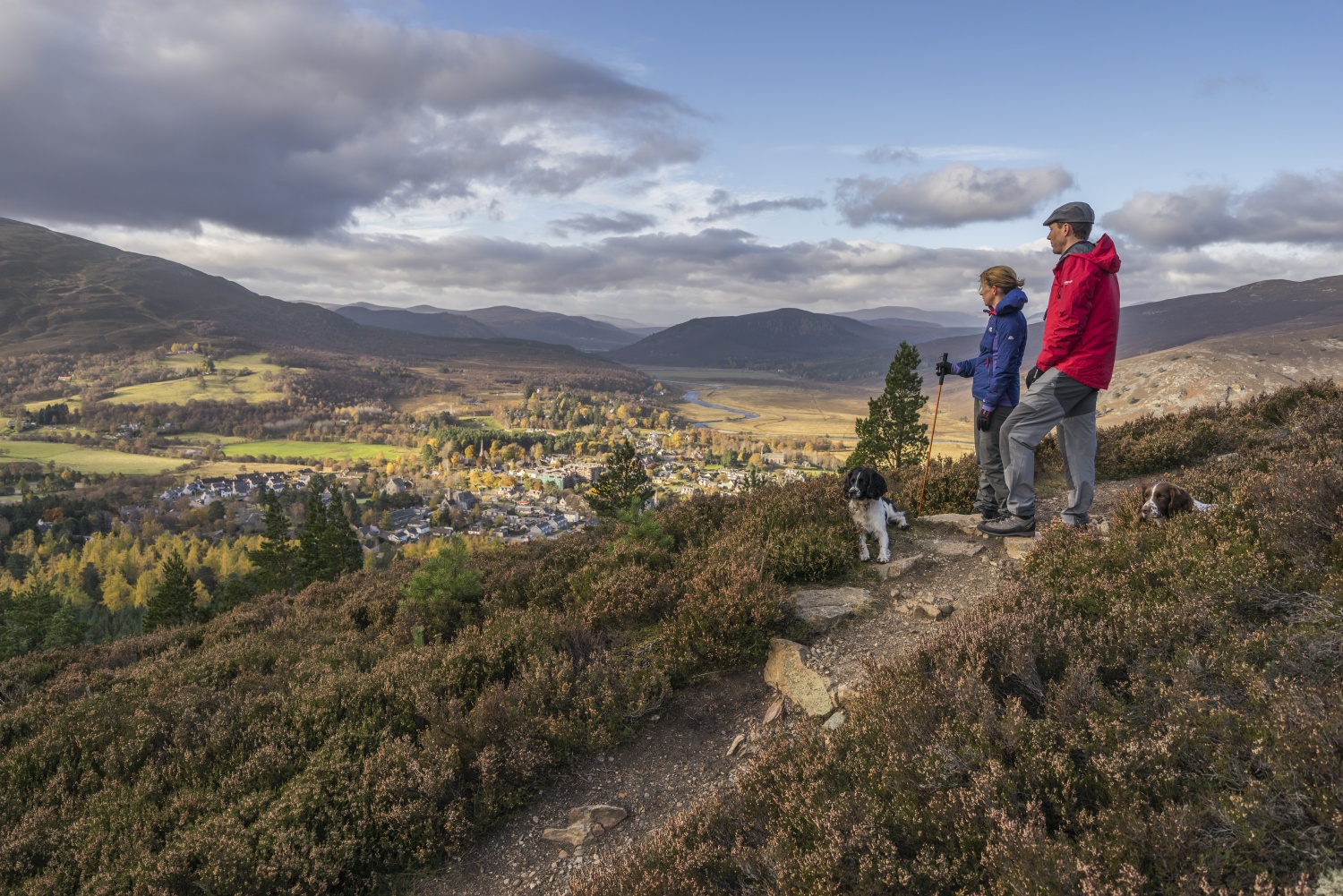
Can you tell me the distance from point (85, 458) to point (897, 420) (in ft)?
435

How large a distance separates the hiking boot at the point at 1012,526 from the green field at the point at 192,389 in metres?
171

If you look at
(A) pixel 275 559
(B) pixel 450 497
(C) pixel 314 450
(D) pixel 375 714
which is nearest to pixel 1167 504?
(D) pixel 375 714

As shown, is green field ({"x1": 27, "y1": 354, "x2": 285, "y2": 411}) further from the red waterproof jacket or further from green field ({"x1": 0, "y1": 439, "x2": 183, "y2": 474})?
the red waterproof jacket

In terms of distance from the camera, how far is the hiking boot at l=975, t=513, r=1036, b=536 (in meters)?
7.13

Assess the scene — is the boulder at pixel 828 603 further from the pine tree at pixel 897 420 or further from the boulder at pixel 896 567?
the pine tree at pixel 897 420

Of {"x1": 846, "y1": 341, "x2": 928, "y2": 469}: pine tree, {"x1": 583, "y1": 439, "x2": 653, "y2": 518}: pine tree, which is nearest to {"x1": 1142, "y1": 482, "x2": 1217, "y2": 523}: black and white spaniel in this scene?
{"x1": 583, "y1": 439, "x2": 653, "y2": 518}: pine tree

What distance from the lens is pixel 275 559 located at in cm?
2834

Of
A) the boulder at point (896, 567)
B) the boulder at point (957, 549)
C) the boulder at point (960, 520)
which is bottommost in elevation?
the boulder at point (896, 567)

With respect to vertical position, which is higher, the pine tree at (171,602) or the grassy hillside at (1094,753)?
the grassy hillside at (1094,753)

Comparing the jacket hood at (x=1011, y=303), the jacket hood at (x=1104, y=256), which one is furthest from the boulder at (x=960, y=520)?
the jacket hood at (x=1104, y=256)

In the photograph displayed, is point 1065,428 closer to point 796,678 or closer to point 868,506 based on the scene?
point 868,506

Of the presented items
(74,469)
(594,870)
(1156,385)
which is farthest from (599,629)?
(74,469)

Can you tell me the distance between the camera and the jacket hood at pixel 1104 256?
5801mm

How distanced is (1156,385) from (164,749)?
370ft
